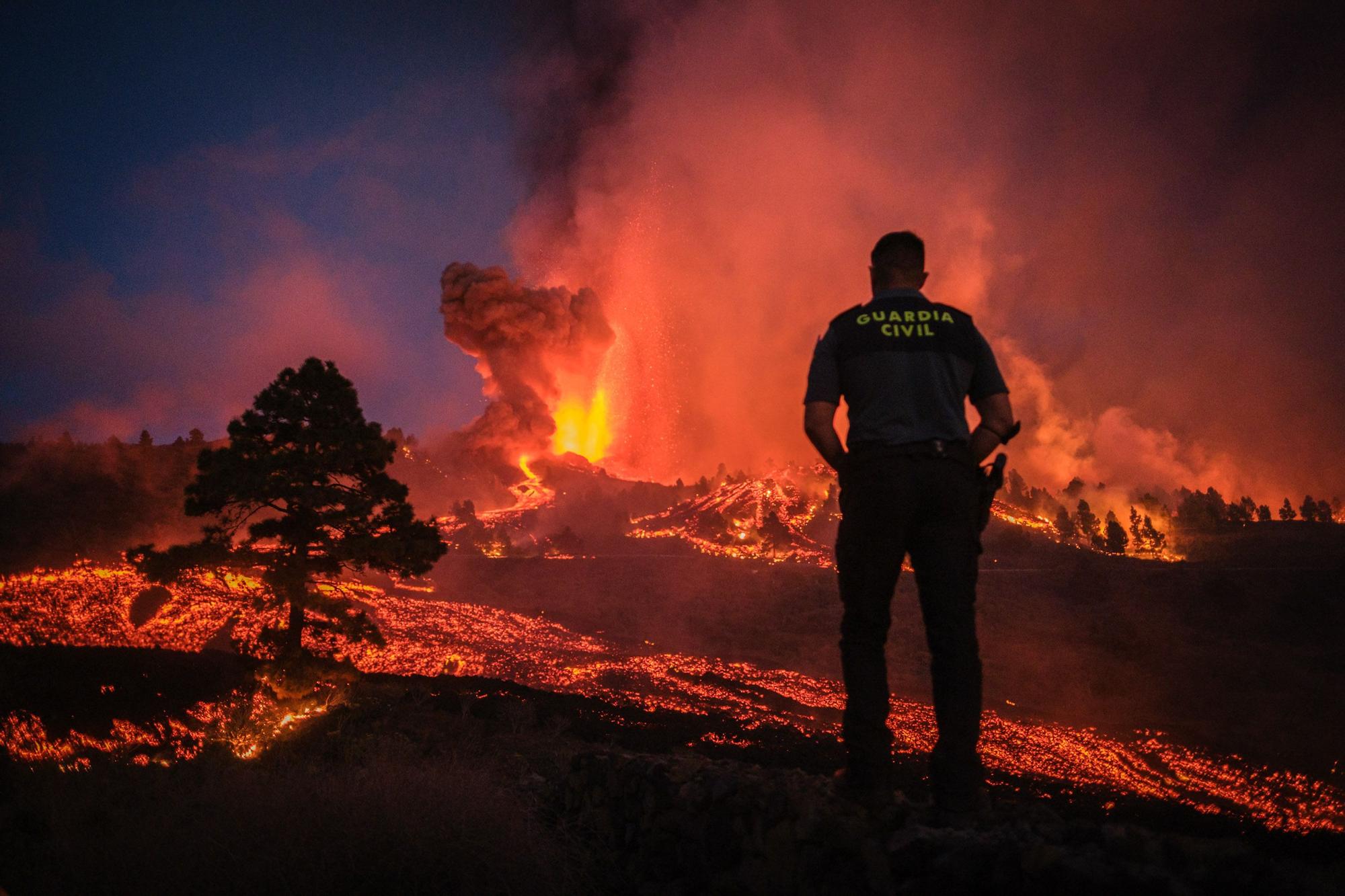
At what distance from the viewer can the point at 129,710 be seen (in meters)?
13.0

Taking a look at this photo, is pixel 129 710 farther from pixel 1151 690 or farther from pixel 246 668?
pixel 1151 690

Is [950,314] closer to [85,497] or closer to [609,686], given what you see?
[609,686]

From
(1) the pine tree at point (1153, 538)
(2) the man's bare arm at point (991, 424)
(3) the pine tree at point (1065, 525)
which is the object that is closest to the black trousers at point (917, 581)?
(2) the man's bare arm at point (991, 424)

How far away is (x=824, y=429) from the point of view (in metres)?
3.34

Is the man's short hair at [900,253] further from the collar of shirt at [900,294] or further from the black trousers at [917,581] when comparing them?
the black trousers at [917,581]

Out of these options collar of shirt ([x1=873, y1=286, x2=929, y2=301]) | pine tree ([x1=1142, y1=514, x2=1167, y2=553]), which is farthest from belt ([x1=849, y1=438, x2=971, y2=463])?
pine tree ([x1=1142, y1=514, x2=1167, y2=553])

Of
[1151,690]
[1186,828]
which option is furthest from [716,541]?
[1186,828]

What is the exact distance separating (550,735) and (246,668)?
6.43m

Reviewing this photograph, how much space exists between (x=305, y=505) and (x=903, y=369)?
510 inches

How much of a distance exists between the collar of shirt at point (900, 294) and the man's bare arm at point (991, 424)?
2.11 feet

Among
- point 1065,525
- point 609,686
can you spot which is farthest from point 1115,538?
point 609,686

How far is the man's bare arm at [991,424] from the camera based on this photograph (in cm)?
322

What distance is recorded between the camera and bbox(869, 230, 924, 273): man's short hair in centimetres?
359

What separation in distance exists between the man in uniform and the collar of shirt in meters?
0.03
